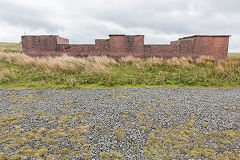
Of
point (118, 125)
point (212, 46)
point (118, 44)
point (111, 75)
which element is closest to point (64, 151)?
point (118, 125)

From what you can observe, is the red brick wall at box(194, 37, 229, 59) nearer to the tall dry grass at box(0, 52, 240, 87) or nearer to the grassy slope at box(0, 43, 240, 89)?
the tall dry grass at box(0, 52, 240, 87)

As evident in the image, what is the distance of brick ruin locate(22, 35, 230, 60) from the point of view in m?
16.1

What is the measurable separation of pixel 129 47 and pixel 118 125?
13.1 meters

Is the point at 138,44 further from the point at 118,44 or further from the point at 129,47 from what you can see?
the point at 118,44

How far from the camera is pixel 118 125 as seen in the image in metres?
4.79

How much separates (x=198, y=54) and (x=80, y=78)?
12405 millimetres

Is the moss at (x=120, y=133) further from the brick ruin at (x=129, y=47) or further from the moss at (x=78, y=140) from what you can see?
the brick ruin at (x=129, y=47)

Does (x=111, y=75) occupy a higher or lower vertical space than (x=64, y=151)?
higher

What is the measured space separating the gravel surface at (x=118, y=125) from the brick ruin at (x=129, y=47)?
9550 mm

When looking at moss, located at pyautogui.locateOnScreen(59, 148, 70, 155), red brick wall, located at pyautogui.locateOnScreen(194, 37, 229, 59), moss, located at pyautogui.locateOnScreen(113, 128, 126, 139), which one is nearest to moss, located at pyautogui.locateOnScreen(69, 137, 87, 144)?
moss, located at pyautogui.locateOnScreen(59, 148, 70, 155)

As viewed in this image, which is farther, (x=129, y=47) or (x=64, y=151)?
(x=129, y=47)

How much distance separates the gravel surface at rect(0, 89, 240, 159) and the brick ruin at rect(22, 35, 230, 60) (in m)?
9.55

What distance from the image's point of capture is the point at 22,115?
17.9ft

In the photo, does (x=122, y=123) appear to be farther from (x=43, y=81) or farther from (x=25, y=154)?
(x=43, y=81)
